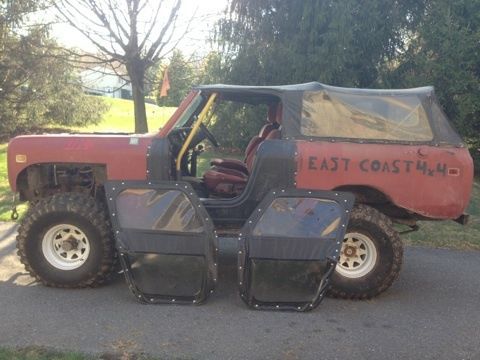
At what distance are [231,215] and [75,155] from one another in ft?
4.95

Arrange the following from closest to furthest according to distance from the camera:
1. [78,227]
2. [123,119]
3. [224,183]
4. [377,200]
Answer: [78,227] < [377,200] < [224,183] < [123,119]

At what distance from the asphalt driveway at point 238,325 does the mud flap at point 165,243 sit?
15cm

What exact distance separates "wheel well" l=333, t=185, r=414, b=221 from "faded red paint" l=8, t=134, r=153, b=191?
71.6 inches

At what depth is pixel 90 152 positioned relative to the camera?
177 inches

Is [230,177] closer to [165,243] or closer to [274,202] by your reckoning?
[274,202]

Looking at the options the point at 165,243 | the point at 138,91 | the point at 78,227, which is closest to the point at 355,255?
the point at 165,243

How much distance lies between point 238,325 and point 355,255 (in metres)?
1.35

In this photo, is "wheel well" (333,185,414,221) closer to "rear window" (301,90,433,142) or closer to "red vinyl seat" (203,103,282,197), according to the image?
"rear window" (301,90,433,142)

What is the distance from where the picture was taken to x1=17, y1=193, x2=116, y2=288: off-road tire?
443 cm

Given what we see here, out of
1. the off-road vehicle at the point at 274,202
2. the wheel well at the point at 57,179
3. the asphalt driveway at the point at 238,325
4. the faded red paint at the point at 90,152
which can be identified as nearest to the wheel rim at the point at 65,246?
the off-road vehicle at the point at 274,202

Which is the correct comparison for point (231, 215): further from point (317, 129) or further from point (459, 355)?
point (459, 355)

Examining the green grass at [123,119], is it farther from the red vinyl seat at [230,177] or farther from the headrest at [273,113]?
the red vinyl seat at [230,177]

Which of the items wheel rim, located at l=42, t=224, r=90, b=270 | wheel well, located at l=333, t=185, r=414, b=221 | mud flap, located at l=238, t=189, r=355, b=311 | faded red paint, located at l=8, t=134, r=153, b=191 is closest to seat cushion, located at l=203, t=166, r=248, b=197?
faded red paint, located at l=8, t=134, r=153, b=191

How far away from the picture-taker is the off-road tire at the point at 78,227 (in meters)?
4.43
